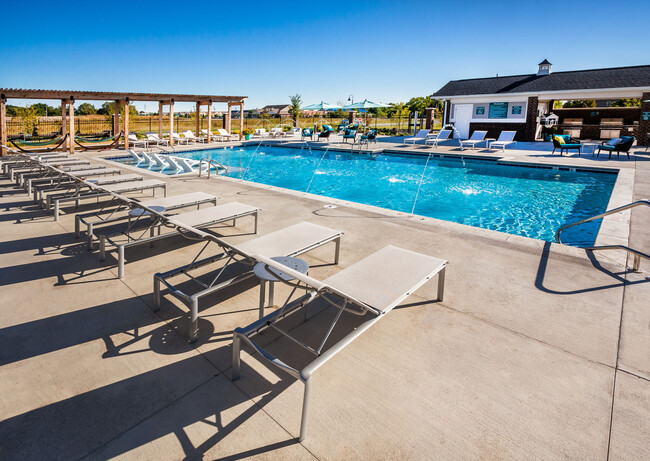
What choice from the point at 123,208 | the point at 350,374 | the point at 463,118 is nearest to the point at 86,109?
the point at 463,118

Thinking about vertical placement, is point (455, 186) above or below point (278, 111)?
below

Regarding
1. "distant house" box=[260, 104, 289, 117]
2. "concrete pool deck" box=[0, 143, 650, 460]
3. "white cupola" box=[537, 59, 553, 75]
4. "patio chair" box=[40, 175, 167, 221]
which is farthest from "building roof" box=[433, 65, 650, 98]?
"distant house" box=[260, 104, 289, 117]

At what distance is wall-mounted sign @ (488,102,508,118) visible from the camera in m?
22.7

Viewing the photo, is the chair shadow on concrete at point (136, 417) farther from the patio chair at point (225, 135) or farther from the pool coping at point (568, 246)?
the patio chair at point (225, 135)

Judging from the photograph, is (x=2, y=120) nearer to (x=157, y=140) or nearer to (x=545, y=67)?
(x=157, y=140)

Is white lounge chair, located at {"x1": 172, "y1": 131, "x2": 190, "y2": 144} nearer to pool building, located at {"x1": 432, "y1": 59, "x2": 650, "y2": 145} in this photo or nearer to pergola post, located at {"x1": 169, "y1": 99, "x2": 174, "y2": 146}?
pergola post, located at {"x1": 169, "y1": 99, "x2": 174, "y2": 146}

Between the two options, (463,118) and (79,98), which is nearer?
(79,98)

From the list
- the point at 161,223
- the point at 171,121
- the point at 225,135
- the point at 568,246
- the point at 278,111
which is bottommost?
the point at 568,246

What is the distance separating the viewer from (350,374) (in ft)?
8.41

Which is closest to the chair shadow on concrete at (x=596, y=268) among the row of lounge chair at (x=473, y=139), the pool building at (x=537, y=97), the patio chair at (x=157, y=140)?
the row of lounge chair at (x=473, y=139)

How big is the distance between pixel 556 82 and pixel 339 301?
2429cm

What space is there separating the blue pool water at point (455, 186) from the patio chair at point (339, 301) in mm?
5124

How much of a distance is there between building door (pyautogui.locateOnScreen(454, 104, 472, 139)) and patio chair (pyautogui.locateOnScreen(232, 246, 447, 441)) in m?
23.1

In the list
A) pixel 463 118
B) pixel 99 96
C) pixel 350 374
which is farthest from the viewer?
pixel 463 118
